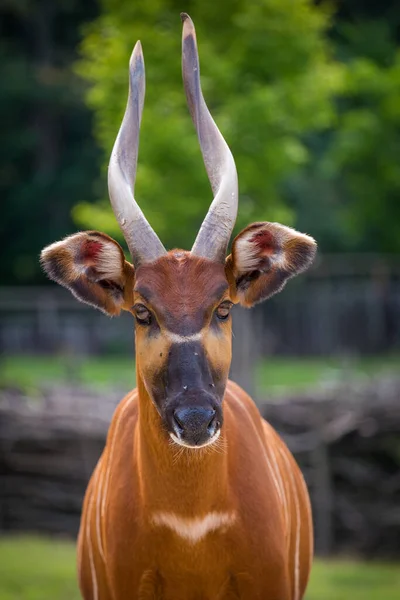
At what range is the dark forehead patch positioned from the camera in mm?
4242

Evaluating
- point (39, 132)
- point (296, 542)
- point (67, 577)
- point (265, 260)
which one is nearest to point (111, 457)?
point (296, 542)

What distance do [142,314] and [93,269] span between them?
38 centimetres

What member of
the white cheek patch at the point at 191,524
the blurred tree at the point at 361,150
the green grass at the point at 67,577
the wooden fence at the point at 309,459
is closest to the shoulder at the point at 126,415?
the white cheek patch at the point at 191,524

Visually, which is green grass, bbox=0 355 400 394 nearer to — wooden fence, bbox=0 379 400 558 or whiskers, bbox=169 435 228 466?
wooden fence, bbox=0 379 400 558

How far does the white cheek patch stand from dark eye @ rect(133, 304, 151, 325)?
0.77 m

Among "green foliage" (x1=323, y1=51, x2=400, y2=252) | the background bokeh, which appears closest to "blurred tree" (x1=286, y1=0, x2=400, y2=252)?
"green foliage" (x1=323, y1=51, x2=400, y2=252)

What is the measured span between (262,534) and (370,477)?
24.3ft

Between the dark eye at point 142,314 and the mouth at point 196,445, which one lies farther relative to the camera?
the dark eye at point 142,314

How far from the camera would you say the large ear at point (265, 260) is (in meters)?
4.57

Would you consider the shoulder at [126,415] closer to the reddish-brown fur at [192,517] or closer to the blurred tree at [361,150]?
the reddish-brown fur at [192,517]

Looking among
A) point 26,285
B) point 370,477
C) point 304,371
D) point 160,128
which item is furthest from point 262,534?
point 26,285

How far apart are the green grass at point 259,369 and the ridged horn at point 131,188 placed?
52.2 feet

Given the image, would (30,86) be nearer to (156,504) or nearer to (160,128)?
(160,128)

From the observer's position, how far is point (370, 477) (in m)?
11.7
